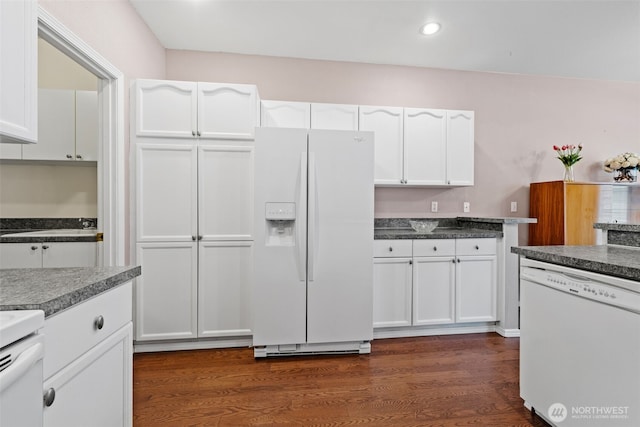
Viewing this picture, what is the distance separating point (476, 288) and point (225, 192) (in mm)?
2366

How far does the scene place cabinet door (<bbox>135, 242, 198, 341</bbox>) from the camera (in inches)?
91.7

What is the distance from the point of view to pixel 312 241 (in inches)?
88.7

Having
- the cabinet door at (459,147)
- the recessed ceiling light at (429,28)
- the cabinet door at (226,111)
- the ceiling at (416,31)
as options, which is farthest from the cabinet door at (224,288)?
the recessed ceiling light at (429,28)

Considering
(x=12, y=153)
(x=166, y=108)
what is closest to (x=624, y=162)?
(x=166, y=108)

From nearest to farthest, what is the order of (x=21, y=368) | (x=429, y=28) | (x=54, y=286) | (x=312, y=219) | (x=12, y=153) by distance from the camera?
(x=21, y=368)
(x=54, y=286)
(x=312, y=219)
(x=12, y=153)
(x=429, y=28)

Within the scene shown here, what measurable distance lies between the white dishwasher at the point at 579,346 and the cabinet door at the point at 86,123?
3181mm

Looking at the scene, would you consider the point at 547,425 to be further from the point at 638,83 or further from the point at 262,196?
the point at 638,83

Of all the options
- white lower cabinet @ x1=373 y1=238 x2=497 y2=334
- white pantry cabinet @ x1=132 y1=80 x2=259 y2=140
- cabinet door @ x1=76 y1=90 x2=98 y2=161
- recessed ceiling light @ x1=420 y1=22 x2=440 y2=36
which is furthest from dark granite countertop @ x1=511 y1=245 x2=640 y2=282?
cabinet door @ x1=76 y1=90 x2=98 y2=161

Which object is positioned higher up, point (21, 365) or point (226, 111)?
point (226, 111)

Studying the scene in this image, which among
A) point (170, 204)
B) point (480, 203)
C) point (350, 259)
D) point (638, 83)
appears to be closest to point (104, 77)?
point (170, 204)

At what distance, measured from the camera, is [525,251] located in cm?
157

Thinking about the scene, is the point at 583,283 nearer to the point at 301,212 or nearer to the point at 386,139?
the point at 301,212

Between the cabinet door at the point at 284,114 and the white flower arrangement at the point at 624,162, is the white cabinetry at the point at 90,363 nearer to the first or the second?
the cabinet door at the point at 284,114

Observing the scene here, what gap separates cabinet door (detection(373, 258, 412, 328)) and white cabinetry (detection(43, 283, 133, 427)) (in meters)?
1.89
